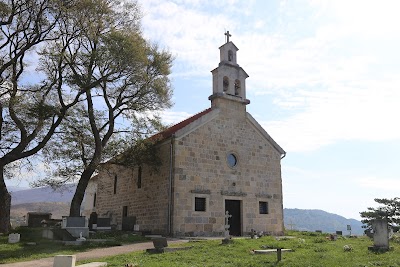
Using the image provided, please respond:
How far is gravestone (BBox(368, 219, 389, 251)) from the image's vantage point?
1416 centimetres

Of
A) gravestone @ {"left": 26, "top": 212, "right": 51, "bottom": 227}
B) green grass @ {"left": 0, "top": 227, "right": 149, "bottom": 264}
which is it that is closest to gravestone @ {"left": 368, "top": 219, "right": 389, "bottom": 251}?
green grass @ {"left": 0, "top": 227, "right": 149, "bottom": 264}

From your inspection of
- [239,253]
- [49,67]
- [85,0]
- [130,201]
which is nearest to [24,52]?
[49,67]

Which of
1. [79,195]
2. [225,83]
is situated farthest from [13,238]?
[225,83]

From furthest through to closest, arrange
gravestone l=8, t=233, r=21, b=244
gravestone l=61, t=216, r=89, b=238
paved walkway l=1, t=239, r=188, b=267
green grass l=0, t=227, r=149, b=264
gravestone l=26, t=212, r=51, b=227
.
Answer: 1. gravestone l=26, t=212, r=51, b=227
2. gravestone l=61, t=216, r=89, b=238
3. gravestone l=8, t=233, r=21, b=244
4. green grass l=0, t=227, r=149, b=264
5. paved walkway l=1, t=239, r=188, b=267

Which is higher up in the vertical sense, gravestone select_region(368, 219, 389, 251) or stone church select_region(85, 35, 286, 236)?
stone church select_region(85, 35, 286, 236)

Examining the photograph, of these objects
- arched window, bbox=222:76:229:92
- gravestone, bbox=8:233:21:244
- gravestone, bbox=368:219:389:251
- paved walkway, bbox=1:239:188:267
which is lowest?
paved walkway, bbox=1:239:188:267

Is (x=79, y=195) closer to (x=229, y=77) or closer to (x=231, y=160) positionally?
(x=231, y=160)

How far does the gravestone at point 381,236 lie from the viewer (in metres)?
14.2

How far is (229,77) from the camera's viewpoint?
25469 mm

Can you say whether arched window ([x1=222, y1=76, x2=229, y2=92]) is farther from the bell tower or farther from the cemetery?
the cemetery

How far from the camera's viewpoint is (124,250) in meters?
15.9

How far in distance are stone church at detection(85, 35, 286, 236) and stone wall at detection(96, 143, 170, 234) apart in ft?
0.20

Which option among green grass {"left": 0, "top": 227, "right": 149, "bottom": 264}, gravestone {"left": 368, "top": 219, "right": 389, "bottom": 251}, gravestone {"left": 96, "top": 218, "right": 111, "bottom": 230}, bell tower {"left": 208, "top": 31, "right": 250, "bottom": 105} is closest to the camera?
gravestone {"left": 368, "top": 219, "right": 389, "bottom": 251}

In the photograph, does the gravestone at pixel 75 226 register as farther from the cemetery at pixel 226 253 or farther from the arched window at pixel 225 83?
the arched window at pixel 225 83
